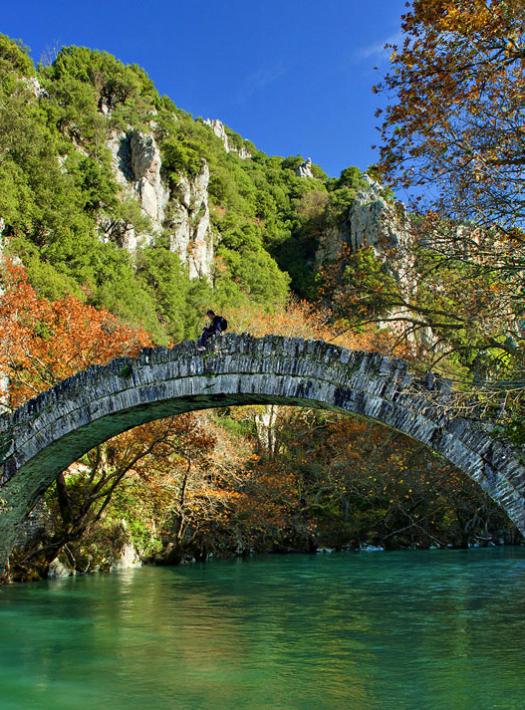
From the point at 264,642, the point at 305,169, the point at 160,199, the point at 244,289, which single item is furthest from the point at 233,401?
the point at 305,169

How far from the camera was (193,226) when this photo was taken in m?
47.9

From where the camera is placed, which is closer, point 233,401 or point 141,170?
point 233,401

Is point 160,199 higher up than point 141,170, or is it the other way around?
point 141,170

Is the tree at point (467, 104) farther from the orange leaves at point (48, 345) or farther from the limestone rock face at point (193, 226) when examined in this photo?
the limestone rock face at point (193, 226)

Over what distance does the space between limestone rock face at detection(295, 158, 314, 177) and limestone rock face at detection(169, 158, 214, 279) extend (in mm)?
16651

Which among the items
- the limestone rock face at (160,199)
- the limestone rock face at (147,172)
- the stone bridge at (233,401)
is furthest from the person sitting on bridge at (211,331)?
the limestone rock face at (147,172)

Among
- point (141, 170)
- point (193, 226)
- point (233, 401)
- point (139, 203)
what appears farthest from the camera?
point (193, 226)

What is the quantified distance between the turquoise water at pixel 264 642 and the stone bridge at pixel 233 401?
179 centimetres

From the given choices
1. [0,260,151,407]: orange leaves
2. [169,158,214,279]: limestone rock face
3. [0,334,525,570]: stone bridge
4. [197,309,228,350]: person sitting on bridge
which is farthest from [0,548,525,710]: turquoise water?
[169,158,214,279]: limestone rock face

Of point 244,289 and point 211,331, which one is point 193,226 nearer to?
point 244,289

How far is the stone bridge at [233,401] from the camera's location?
7.95 m

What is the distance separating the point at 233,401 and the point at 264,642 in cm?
319

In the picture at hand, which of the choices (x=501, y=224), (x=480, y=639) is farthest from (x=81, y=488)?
(x=501, y=224)

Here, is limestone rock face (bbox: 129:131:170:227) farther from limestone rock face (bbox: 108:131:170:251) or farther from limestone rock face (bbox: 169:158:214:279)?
limestone rock face (bbox: 169:158:214:279)
